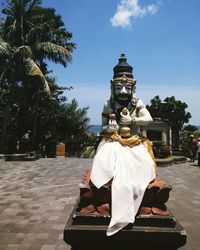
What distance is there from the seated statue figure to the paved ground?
99 centimetres

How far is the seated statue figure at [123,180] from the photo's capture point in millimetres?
3734

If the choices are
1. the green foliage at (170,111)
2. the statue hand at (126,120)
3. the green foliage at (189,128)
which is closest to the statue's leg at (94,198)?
the statue hand at (126,120)

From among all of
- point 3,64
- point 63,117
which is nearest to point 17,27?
point 3,64

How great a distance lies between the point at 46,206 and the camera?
6.52 meters

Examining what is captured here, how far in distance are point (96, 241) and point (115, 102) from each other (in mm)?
2348

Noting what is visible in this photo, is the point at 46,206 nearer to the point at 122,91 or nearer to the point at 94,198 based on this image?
the point at 94,198

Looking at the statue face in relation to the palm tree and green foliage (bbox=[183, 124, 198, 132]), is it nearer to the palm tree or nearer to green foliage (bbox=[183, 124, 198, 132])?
the palm tree

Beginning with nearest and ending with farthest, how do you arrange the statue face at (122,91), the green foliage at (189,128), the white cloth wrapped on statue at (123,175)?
the white cloth wrapped on statue at (123,175) < the statue face at (122,91) < the green foliage at (189,128)

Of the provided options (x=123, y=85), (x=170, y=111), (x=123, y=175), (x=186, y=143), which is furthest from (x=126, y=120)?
(x=170, y=111)

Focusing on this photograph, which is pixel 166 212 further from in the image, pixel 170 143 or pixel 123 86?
pixel 170 143

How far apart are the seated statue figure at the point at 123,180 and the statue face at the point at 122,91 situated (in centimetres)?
18

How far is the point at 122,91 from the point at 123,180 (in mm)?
1668

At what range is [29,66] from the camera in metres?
17.6

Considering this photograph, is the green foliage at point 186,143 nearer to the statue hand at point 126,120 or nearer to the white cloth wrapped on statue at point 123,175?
the statue hand at point 126,120
